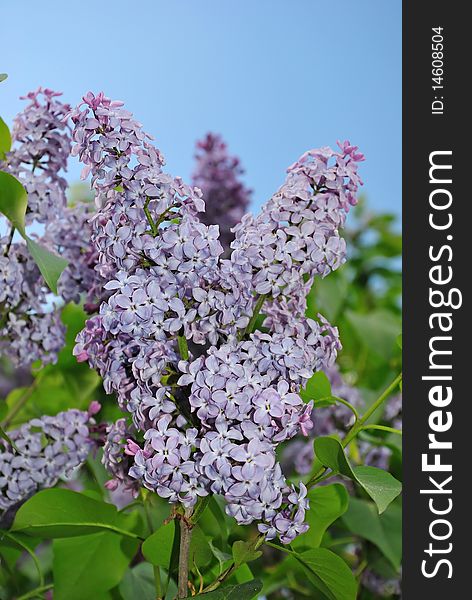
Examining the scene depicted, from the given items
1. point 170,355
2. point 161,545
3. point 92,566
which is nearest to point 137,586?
point 92,566

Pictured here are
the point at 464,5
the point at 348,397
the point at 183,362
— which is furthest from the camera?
the point at 348,397

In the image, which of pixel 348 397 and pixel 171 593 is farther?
pixel 348 397

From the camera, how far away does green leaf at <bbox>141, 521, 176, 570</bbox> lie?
495mm

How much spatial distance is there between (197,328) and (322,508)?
0.20m

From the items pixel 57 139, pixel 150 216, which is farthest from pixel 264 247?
pixel 57 139

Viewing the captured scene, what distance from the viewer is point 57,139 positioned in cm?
59

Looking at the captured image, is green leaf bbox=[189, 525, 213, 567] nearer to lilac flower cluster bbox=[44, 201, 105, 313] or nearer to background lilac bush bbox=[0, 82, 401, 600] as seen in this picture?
background lilac bush bbox=[0, 82, 401, 600]

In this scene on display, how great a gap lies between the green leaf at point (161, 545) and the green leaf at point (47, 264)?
149 millimetres

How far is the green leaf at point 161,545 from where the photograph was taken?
0.49 meters

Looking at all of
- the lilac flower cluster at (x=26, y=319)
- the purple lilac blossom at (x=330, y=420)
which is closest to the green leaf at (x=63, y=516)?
the lilac flower cluster at (x=26, y=319)

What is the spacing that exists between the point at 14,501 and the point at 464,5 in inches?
17.1

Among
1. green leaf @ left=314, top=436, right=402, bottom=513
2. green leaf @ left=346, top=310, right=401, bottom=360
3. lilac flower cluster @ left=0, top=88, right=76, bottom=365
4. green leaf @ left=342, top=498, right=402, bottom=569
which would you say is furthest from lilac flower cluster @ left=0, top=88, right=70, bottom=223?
green leaf @ left=346, top=310, right=401, bottom=360

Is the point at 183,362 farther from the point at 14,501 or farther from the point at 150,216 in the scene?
the point at 14,501

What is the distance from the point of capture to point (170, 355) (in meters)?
0.45
